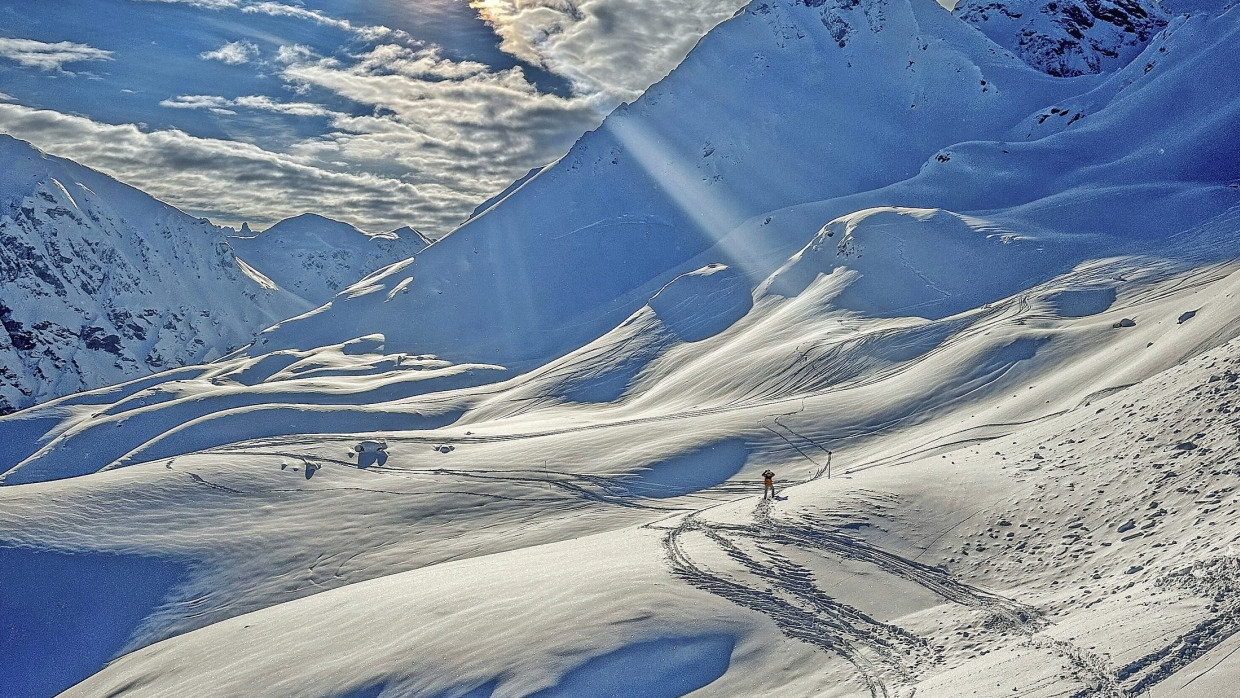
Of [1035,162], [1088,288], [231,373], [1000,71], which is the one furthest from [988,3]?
[231,373]

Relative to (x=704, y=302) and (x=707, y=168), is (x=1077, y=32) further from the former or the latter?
(x=704, y=302)

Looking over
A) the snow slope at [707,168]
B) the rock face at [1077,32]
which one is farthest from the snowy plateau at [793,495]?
the rock face at [1077,32]

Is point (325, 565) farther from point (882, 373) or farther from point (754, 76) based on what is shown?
point (754, 76)

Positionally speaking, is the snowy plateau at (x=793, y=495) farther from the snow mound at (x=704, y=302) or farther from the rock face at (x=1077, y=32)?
the rock face at (x=1077, y=32)

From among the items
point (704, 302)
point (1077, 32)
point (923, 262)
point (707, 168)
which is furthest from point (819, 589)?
point (1077, 32)

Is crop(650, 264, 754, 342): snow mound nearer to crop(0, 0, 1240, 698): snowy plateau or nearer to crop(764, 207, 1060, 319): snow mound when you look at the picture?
crop(0, 0, 1240, 698): snowy plateau

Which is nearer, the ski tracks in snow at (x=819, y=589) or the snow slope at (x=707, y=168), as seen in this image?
the ski tracks in snow at (x=819, y=589)

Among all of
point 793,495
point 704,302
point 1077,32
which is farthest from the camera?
point 1077,32
